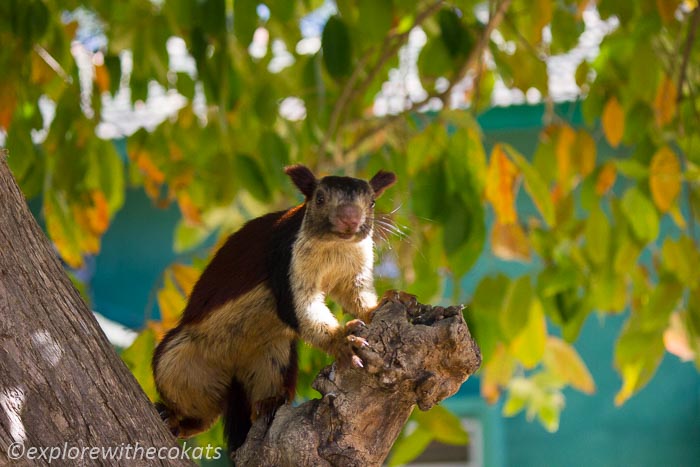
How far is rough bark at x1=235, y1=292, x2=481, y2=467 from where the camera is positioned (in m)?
2.16

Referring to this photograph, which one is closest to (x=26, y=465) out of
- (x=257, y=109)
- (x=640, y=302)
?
(x=257, y=109)

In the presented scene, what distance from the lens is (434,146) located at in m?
3.70

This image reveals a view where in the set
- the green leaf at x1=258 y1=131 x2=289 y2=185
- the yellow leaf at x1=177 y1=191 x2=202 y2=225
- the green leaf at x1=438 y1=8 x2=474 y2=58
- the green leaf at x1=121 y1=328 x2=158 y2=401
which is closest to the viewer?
the green leaf at x1=121 y1=328 x2=158 y2=401

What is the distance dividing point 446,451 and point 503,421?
1.74 ft

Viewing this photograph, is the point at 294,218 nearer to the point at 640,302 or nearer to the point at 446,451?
the point at 640,302

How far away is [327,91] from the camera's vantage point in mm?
4703

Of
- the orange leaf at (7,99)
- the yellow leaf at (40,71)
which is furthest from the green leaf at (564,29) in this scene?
the orange leaf at (7,99)

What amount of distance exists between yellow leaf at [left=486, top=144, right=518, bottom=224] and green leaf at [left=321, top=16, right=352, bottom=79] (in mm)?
697

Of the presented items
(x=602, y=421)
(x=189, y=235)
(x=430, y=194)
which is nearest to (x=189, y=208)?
(x=189, y=235)

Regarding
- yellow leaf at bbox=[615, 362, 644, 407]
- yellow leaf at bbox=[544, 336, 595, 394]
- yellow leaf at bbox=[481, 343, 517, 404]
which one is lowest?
yellow leaf at bbox=[544, 336, 595, 394]

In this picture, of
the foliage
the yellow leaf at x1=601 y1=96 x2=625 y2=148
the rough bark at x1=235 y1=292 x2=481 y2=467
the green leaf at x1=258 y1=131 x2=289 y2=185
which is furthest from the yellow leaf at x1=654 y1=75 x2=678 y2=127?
the rough bark at x1=235 y1=292 x2=481 y2=467

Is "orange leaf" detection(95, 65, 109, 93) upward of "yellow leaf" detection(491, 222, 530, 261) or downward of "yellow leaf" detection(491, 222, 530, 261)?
upward

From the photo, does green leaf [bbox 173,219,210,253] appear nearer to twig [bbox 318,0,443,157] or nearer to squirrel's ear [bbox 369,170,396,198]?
twig [bbox 318,0,443,157]

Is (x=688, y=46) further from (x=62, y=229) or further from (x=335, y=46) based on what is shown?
(x=62, y=229)
